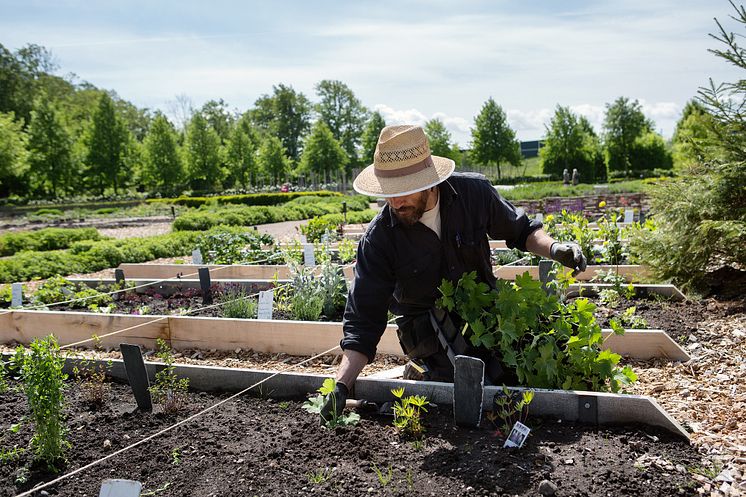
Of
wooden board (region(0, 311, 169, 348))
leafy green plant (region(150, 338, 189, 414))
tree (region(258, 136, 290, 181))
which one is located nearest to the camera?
leafy green plant (region(150, 338, 189, 414))

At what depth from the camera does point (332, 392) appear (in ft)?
8.65

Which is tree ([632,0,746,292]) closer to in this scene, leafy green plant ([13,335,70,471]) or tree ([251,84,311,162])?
leafy green plant ([13,335,70,471])

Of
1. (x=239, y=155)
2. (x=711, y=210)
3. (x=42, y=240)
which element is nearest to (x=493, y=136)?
(x=239, y=155)

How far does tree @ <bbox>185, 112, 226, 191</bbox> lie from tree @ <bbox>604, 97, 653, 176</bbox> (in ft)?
83.0

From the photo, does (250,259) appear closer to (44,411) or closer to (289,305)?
(289,305)

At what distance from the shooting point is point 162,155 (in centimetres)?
3531

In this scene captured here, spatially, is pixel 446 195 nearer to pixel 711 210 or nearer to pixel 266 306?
pixel 266 306

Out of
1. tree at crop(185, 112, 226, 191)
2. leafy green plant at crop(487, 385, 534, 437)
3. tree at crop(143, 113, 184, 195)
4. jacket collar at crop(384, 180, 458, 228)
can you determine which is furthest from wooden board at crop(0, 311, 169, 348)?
tree at crop(185, 112, 226, 191)

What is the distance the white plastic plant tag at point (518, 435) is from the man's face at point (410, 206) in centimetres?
108

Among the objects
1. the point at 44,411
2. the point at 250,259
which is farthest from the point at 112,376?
the point at 250,259

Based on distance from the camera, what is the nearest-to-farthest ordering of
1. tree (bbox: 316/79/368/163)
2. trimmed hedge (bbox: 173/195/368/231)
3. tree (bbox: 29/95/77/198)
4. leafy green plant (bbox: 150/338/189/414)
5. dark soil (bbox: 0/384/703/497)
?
1. dark soil (bbox: 0/384/703/497)
2. leafy green plant (bbox: 150/338/189/414)
3. trimmed hedge (bbox: 173/195/368/231)
4. tree (bbox: 29/95/77/198)
5. tree (bbox: 316/79/368/163)

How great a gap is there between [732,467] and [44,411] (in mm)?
2854

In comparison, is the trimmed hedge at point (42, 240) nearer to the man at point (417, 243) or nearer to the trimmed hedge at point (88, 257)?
the trimmed hedge at point (88, 257)

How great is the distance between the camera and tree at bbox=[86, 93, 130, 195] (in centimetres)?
3525
